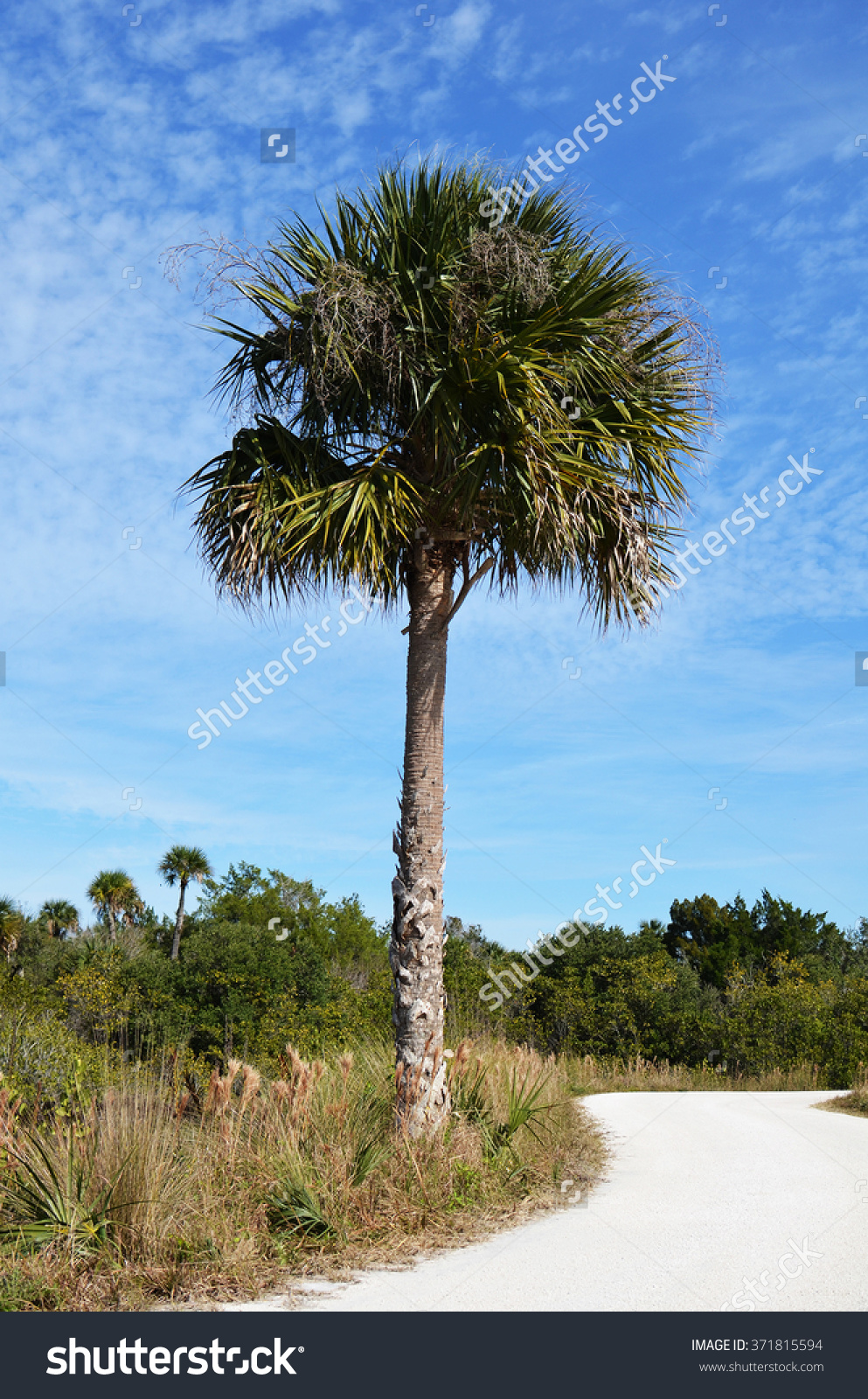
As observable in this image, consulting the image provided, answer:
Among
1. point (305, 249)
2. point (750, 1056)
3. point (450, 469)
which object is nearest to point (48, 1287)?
point (450, 469)

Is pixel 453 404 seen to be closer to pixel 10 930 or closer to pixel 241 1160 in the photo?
pixel 241 1160

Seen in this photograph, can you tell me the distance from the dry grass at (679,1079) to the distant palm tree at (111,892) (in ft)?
91.1

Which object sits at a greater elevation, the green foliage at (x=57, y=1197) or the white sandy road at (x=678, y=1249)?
the green foliage at (x=57, y=1197)

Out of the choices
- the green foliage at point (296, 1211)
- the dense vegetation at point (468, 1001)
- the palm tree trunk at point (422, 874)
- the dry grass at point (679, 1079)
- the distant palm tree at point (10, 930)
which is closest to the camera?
the green foliage at point (296, 1211)

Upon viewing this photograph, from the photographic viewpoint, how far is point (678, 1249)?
19.4 ft

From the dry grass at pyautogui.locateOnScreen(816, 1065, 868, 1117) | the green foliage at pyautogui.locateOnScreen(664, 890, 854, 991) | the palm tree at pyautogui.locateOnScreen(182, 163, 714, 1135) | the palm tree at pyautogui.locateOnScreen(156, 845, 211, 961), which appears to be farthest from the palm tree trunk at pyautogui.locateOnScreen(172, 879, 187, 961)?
the palm tree at pyautogui.locateOnScreen(182, 163, 714, 1135)

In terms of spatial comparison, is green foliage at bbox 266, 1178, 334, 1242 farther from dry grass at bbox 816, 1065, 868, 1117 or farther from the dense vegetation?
dry grass at bbox 816, 1065, 868, 1117

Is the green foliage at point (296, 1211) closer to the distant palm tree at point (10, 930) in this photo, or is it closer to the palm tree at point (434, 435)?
the palm tree at point (434, 435)

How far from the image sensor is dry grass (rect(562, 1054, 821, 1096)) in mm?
19422

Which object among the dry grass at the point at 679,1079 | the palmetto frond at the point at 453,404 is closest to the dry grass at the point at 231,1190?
the palmetto frond at the point at 453,404

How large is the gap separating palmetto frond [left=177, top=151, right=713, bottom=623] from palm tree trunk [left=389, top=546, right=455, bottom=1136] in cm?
59

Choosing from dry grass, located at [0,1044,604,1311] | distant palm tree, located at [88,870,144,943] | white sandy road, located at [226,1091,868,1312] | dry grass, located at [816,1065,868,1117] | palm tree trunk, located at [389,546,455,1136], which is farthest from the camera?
distant palm tree, located at [88,870,144,943]

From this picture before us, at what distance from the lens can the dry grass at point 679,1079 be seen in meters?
19.4

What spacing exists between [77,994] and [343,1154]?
585 inches
